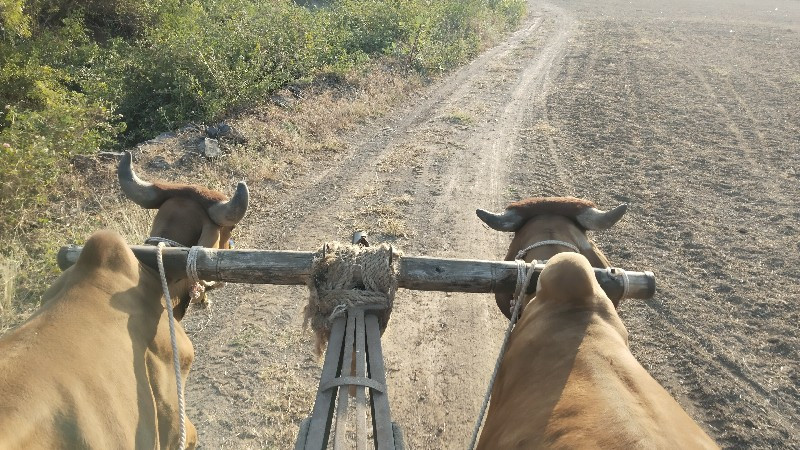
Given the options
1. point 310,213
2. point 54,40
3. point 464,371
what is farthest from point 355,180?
point 54,40

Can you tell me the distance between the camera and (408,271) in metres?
3.01

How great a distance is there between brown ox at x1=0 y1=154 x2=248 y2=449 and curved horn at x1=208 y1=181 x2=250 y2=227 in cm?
50

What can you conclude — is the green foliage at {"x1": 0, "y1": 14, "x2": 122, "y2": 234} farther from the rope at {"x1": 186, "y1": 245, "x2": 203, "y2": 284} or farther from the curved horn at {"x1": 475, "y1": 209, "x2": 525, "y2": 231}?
the curved horn at {"x1": 475, "y1": 209, "x2": 525, "y2": 231}

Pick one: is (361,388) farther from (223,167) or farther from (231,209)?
(223,167)

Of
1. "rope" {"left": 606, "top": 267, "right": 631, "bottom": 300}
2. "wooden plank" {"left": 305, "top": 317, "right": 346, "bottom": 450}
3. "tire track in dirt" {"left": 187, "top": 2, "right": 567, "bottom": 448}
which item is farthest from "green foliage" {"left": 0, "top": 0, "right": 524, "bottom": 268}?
"rope" {"left": 606, "top": 267, "right": 631, "bottom": 300}

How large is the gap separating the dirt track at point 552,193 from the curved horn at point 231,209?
5.68 feet

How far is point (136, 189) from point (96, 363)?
1.55m

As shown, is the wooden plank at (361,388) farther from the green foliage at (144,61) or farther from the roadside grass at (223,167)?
the green foliage at (144,61)

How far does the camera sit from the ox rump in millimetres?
3012

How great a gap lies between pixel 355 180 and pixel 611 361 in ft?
22.1

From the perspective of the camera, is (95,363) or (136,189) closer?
(95,363)

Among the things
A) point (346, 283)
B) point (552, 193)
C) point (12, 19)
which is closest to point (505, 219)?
point (346, 283)

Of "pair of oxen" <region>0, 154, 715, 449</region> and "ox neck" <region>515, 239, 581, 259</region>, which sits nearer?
"pair of oxen" <region>0, 154, 715, 449</region>

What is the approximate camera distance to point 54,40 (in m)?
11.6
